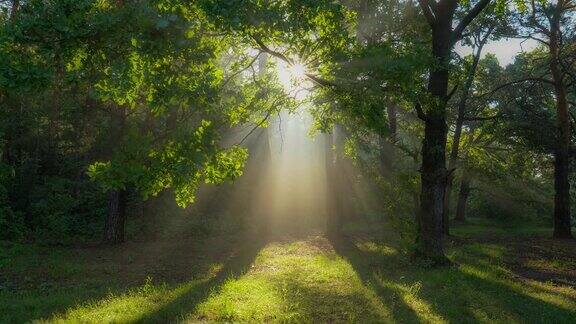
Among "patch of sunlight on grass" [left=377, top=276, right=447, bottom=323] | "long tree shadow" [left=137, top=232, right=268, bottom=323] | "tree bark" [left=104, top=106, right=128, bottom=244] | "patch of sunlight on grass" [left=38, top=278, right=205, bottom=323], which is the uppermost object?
"tree bark" [left=104, top=106, right=128, bottom=244]

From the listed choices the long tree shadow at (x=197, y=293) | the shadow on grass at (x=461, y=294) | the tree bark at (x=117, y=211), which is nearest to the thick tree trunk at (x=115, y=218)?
the tree bark at (x=117, y=211)

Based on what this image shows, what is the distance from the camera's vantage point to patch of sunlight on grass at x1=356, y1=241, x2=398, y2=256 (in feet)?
58.7

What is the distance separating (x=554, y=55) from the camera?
2450cm

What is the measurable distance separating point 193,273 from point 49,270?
435 centimetres

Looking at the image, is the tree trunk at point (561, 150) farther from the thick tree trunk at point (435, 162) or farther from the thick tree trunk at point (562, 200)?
the thick tree trunk at point (435, 162)

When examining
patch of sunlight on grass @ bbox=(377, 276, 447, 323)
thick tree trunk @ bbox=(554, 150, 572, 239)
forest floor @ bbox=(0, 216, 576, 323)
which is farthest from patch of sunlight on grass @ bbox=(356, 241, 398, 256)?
thick tree trunk @ bbox=(554, 150, 572, 239)

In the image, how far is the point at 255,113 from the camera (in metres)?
14.3

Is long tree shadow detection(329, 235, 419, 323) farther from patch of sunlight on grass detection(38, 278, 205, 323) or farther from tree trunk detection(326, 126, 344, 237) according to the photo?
patch of sunlight on grass detection(38, 278, 205, 323)

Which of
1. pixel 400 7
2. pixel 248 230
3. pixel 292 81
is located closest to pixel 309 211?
pixel 248 230

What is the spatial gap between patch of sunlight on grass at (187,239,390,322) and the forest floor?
25 mm

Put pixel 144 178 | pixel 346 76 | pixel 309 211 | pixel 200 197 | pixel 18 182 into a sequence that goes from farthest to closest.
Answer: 1. pixel 309 211
2. pixel 200 197
3. pixel 18 182
4. pixel 346 76
5. pixel 144 178

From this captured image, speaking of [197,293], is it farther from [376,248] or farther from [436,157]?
[376,248]

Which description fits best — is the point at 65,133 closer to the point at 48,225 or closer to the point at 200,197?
the point at 48,225

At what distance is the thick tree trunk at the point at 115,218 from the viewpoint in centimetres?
1978
